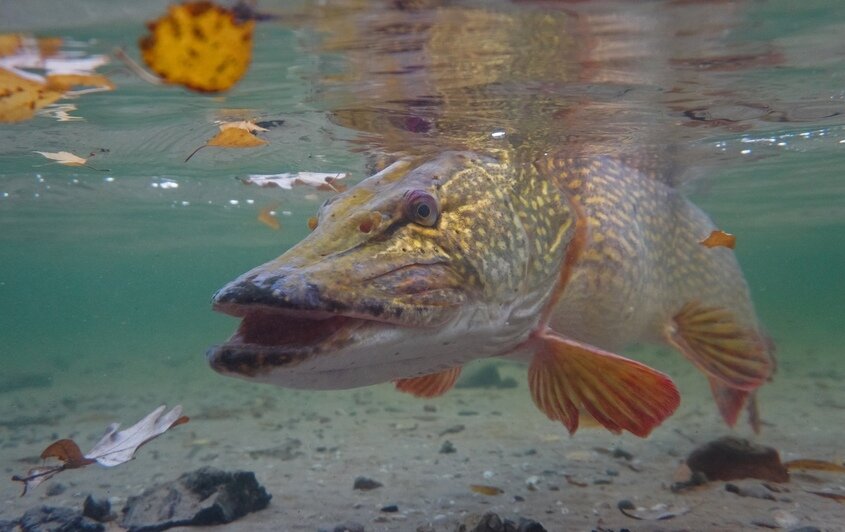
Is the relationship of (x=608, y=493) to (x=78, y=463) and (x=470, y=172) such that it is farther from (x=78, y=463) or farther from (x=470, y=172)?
(x=78, y=463)

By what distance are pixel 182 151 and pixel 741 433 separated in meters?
12.2

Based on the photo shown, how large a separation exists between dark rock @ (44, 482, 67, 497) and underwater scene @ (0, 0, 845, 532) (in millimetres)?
36

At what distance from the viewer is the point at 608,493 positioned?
244 inches

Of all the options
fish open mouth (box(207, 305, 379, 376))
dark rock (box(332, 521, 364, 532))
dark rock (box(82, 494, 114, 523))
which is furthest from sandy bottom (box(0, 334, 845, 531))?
fish open mouth (box(207, 305, 379, 376))

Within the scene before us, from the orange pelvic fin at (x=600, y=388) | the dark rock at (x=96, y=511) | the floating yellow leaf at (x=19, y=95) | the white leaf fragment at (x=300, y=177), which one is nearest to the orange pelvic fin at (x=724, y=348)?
the orange pelvic fin at (x=600, y=388)

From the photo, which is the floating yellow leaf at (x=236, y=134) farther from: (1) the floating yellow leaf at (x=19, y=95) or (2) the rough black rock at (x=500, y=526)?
(2) the rough black rock at (x=500, y=526)

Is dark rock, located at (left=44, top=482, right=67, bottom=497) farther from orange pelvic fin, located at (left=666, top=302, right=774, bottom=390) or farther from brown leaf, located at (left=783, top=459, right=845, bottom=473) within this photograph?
brown leaf, located at (left=783, top=459, right=845, bottom=473)

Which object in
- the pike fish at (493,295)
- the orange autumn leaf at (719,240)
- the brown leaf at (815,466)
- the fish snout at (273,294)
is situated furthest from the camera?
the brown leaf at (815,466)

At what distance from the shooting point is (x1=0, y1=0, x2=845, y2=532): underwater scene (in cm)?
332

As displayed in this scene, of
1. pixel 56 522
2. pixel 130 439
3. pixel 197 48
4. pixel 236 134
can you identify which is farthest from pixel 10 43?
pixel 56 522

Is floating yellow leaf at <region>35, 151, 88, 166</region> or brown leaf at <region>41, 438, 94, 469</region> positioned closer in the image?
brown leaf at <region>41, 438, 94, 469</region>

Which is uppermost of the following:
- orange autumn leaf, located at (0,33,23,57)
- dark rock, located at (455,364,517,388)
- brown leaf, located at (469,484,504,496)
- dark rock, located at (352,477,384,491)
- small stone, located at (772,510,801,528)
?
orange autumn leaf, located at (0,33,23,57)

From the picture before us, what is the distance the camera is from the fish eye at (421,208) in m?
3.44

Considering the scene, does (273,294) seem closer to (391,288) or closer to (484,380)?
(391,288)
